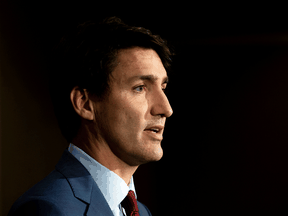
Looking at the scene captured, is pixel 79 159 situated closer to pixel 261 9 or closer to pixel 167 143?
pixel 167 143

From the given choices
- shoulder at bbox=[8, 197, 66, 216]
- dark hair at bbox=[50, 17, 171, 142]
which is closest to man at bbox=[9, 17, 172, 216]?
dark hair at bbox=[50, 17, 171, 142]

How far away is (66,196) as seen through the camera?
84cm

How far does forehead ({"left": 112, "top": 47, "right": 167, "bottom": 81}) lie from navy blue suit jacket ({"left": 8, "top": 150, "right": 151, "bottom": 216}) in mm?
343

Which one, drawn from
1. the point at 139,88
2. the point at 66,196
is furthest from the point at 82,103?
the point at 66,196

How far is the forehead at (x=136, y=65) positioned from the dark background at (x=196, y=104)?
3.24 ft

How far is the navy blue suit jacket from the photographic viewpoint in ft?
2.59

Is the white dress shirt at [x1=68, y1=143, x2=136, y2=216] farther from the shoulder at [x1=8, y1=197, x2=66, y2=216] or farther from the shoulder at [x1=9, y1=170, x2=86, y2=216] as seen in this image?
the shoulder at [x1=8, y1=197, x2=66, y2=216]

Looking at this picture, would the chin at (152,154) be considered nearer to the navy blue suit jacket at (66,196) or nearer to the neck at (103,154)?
the neck at (103,154)

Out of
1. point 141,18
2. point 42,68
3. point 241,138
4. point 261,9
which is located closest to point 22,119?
point 42,68

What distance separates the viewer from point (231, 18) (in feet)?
6.99

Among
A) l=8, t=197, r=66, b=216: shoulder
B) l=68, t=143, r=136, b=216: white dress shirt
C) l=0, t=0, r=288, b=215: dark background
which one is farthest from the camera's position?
l=0, t=0, r=288, b=215: dark background

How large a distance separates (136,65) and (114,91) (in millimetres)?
121

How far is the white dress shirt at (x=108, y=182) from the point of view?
958 millimetres

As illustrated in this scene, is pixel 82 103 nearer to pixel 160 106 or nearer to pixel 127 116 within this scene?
pixel 127 116
